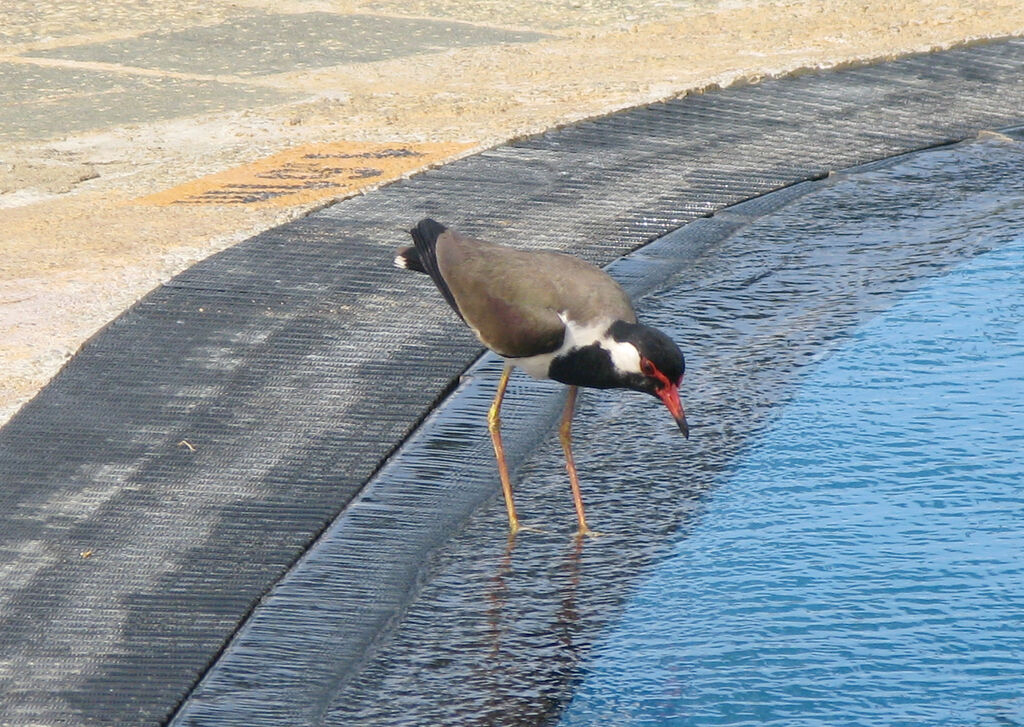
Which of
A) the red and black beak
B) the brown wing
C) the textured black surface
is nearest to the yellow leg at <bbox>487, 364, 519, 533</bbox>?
the textured black surface

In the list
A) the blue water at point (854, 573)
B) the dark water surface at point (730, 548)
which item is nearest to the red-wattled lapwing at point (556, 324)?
the dark water surface at point (730, 548)

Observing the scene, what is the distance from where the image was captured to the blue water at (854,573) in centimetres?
412

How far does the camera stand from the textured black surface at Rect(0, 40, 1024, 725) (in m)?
4.36

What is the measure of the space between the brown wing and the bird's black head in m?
0.12

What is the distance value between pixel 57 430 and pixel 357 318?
1484 millimetres

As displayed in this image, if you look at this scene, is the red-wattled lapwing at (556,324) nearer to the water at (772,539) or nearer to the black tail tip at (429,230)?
the black tail tip at (429,230)

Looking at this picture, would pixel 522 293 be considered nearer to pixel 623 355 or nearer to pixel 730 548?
pixel 623 355

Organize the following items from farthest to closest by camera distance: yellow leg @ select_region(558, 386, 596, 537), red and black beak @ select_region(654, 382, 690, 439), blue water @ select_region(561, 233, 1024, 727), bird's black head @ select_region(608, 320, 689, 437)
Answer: yellow leg @ select_region(558, 386, 596, 537) → red and black beak @ select_region(654, 382, 690, 439) → bird's black head @ select_region(608, 320, 689, 437) → blue water @ select_region(561, 233, 1024, 727)

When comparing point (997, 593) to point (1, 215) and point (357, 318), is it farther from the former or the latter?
point (1, 215)

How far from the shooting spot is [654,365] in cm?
466

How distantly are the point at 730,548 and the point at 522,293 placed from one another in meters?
1.06

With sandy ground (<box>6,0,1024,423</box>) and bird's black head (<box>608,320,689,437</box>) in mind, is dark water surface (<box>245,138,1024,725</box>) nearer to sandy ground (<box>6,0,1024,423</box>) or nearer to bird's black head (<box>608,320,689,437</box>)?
bird's black head (<box>608,320,689,437</box>)

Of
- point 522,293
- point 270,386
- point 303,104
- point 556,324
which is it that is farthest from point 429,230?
point 303,104

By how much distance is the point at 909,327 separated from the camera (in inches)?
256
